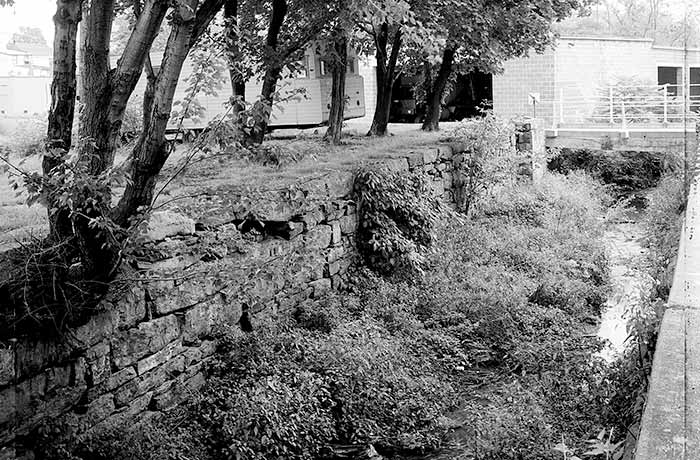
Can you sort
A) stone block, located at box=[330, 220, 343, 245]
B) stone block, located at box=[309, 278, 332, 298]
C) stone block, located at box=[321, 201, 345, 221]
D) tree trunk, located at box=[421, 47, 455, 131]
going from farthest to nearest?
tree trunk, located at box=[421, 47, 455, 131]
stone block, located at box=[330, 220, 343, 245]
stone block, located at box=[321, 201, 345, 221]
stone block, located at box=[309, 278, 332, 298]

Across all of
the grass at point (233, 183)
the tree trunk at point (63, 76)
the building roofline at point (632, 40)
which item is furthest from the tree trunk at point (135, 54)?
the building roofline at point (632, 40)

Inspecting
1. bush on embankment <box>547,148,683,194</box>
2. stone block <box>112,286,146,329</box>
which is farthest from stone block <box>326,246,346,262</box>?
bush on embankment <box>547,148,683,194</box>

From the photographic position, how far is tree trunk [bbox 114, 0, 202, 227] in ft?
16.8

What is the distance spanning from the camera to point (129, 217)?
205 inches

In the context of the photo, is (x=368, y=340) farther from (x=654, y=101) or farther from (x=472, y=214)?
(x=654, y=101)

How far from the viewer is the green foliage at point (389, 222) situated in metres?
9.83

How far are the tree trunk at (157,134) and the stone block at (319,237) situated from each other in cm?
338

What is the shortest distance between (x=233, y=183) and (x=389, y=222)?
2495 mm

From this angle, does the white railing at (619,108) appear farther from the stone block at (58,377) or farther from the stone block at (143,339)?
the stone block at (58,377)

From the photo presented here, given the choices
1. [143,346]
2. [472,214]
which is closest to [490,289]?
[472,214]

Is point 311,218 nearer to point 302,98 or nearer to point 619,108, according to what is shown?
point 302,98

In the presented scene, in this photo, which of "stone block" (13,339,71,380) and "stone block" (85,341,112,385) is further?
"stone block" (85,341,112,385)

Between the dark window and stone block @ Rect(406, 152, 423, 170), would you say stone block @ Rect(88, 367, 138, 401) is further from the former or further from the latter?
the dark window

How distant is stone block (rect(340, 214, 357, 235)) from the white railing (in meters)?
13.3
